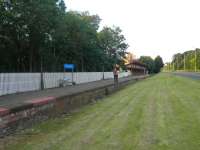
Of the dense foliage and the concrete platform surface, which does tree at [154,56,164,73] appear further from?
the concrete platform surface

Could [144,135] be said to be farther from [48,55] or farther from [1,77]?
[48,55]

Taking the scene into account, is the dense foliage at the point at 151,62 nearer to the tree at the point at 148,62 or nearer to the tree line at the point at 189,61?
the tree at the point at 148,62

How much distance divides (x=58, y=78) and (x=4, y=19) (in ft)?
27.4

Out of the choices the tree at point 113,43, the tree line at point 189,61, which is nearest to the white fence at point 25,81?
the tree at point 113,43

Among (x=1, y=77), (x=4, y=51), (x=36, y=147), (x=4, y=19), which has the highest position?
(x=4, y=19)

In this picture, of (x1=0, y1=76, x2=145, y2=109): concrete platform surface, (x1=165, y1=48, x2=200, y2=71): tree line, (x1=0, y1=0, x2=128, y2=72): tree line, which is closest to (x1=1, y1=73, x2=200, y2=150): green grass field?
(x1=0, y1=76, x2=145, y2=109): concrete platform surface

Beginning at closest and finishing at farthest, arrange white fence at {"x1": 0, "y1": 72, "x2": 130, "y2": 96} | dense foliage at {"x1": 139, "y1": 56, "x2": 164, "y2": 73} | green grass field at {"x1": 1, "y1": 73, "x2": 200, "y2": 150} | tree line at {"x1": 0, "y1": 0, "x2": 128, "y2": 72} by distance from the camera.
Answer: green grass field at {"x1": 1, "y1": 73, "x2": 200, "y2": 150}, white fence at {"x1": 0, "y1": 72, "x2": 130, "y2": 96}, tree line at {"x1": 0, "y1": 0, "x2": 128, "y2": 72}, dense foliage at {"x1": 139, "y1": 56, "x2": 164, "y2": 73}

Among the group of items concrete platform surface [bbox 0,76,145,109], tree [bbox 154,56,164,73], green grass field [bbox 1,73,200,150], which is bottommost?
green grass field [bbox 1,73,200,150]

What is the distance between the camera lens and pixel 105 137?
24.8 feet

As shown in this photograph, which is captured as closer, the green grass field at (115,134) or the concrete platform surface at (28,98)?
the green grass field at (115,134)

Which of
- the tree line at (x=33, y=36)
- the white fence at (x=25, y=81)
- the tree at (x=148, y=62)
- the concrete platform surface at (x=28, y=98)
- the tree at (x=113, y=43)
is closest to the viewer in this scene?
the concrete platform surface at (x=28, y=98)

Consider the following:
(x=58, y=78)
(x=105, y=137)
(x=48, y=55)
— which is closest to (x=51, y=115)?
(x=105, y=137)

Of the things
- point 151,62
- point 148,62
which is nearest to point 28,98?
point 148,62

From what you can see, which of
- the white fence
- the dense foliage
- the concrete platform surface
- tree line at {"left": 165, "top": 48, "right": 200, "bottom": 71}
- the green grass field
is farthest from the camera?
the dense foliage
